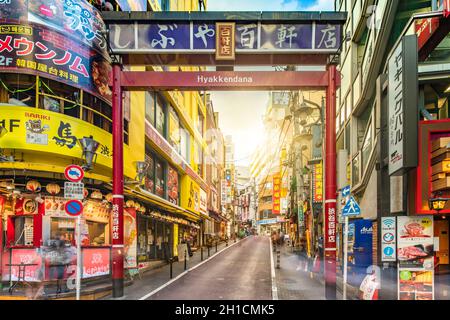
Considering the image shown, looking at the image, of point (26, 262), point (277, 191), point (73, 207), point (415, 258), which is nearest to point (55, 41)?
point (73, 207)

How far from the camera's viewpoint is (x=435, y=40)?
14.0 metres

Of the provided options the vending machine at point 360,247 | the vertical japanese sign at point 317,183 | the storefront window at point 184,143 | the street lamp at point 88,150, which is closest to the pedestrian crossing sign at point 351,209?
the vending machine at point 360,247

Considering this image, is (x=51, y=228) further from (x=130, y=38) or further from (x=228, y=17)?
(x=228, y=17)

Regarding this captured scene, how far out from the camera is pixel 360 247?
1720 centimetres

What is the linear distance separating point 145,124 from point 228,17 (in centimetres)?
907

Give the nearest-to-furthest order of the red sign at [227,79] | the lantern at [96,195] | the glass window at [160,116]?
the red sign at [227,79]
the lantern at [96,195]
the glass window at [160,116]

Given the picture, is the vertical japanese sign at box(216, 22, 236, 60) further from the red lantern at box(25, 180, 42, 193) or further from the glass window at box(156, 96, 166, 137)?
the glass window at box(156, 96, 166, 137)

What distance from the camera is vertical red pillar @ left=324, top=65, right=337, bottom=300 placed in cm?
1238

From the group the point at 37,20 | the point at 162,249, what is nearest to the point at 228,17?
the point at 37,20

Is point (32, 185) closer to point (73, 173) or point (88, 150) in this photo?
point (88, 150)

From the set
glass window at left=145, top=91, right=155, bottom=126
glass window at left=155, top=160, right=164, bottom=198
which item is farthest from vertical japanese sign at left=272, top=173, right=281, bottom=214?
glass window at left=145, top=91, right=155, bottom=126

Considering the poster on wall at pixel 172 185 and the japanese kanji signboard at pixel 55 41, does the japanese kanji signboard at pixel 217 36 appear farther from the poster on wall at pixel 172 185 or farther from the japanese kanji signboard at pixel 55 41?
the poster on wall at pixel 172 185

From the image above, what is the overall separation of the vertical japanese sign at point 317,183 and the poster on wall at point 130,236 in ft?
54.1

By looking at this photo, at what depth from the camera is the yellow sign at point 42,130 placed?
11445 millimetres
